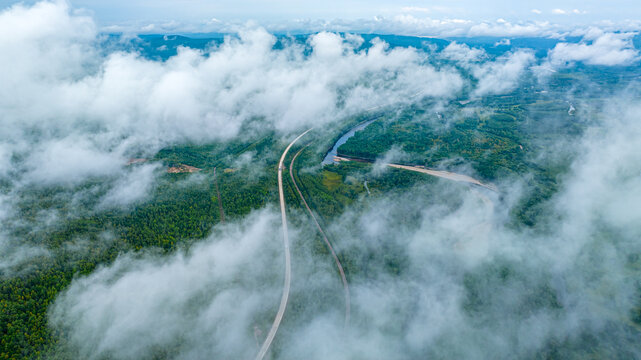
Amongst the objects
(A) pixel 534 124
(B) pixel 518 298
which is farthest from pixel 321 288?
(A) pixel 534 124

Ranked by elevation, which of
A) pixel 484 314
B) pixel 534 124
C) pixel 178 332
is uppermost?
pixel 534 124

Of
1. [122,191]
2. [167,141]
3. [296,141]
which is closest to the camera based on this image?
[122,191]

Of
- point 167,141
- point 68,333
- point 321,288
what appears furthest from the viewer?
point 167,141

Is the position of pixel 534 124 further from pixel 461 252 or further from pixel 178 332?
pixel 178 332

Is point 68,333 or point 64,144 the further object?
point 64,144

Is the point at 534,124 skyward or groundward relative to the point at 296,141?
skyward

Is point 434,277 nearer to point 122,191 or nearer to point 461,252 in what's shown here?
point 461,252

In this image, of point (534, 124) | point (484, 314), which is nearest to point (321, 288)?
point (484, 314)

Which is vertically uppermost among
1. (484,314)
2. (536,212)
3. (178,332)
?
(536,212)

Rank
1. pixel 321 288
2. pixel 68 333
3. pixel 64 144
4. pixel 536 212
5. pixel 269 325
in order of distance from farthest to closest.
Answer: pixel 64 144 < pixel 536 212 < pixel 321 288 < pixel 269 325 < pixel 68 333
